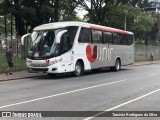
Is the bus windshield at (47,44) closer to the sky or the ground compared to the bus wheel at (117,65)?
closer to the sky

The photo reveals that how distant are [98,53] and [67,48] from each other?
15.3ft

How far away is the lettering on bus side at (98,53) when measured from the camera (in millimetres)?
25547

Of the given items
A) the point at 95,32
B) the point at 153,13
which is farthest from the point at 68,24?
the point at 153,13

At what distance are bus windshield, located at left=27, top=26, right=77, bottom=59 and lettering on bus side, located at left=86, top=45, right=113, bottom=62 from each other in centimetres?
274

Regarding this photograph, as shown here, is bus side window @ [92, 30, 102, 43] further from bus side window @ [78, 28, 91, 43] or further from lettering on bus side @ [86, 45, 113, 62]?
bus side window @ [78, 28, 91, 43]

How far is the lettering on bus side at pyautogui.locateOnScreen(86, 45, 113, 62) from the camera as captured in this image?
Result: 25547 mm

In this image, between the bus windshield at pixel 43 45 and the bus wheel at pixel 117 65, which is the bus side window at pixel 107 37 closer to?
the bus wheel at pixel 117 65

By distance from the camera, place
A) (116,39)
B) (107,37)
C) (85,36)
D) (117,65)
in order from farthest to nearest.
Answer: (117,65), (116,39), (107,37), (85,36)

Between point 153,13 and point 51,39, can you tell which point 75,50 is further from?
point 153,13

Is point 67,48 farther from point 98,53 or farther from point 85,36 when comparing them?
point 98,53

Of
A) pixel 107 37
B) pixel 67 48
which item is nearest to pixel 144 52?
pixel 107 37

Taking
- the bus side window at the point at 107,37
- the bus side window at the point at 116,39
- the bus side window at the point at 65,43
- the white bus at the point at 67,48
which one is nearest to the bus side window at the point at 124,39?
the bus side window at the point at 116,39

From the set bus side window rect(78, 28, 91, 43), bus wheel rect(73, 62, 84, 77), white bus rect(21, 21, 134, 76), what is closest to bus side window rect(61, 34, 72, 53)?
white bus rect(21, 21, 134, 76)

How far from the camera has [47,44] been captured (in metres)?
22.1
